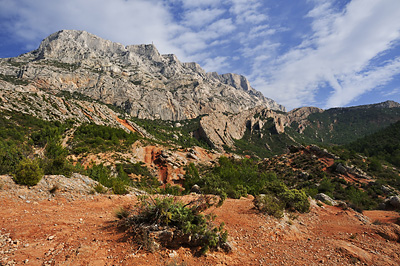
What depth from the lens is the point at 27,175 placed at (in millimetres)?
9117

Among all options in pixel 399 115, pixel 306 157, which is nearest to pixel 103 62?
pixel 306 157

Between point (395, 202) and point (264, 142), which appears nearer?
point (395, 202)

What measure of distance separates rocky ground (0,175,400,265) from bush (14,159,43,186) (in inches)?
15.2

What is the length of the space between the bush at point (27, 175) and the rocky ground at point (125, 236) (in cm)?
39

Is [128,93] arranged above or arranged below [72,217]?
above

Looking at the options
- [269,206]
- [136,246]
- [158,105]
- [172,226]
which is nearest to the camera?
[136,246]

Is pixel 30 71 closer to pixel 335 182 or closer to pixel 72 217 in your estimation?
pixel 72 217

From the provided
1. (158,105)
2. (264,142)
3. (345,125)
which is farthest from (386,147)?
(158,105)

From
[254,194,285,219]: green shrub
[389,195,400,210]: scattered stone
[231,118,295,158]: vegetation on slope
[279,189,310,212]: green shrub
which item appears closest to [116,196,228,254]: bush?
[254,194,285,219]: green shrub

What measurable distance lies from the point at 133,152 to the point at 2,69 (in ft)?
509

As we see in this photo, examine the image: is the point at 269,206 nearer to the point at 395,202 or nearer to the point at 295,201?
the point at 295,201

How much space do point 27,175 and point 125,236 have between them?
306 inches

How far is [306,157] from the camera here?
46.9 meters

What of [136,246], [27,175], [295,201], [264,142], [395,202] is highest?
[264,142]
